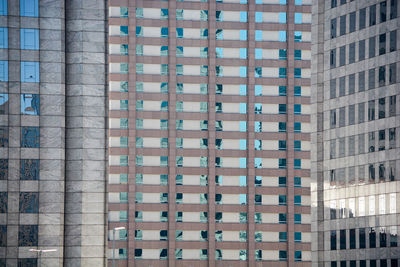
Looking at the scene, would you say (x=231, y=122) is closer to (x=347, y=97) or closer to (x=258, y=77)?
(x=258, y=77)

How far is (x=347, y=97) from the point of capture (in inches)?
3994

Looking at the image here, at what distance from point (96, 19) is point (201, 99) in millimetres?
52295

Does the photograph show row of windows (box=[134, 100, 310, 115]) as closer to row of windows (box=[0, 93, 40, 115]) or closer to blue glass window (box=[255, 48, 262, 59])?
blue glass window (box=[255, 48, 262, 59])

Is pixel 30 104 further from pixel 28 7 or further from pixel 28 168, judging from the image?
pixel 28 7

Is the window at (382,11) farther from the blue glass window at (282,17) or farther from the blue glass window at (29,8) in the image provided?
the blue glass window at (282,17)

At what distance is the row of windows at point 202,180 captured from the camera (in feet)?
443

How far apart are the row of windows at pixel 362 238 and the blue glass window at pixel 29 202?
36207 millimetres

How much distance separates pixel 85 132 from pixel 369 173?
32.3m

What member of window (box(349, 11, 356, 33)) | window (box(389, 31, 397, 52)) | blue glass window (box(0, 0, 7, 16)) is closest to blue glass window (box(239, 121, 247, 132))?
window (box(349, 11, 356, 33))

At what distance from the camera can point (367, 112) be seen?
98188mm

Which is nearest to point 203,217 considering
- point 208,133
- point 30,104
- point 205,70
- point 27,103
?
point 208,133

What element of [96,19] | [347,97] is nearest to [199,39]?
[347,97]

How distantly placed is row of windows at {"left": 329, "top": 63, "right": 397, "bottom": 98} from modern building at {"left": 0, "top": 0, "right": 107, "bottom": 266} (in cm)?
3047

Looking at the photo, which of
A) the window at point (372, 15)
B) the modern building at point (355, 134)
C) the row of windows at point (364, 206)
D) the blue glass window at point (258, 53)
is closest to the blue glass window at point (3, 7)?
the modern building at point (355, 134)
